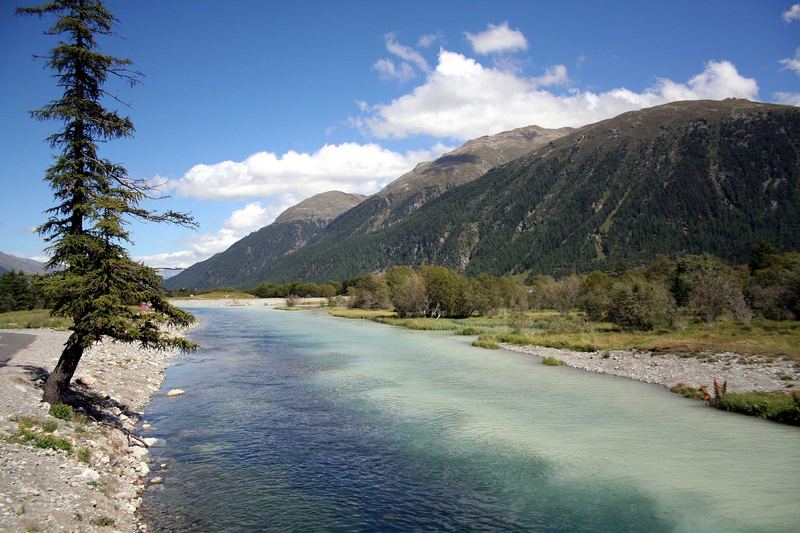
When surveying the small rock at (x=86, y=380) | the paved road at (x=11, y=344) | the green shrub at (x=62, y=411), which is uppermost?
the paved road at (x=11, y=344)

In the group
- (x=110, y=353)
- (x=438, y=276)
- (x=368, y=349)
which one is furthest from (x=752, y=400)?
(x=438, y=276)

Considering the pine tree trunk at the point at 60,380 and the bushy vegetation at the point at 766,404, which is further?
the bushy vegetation at the point at 766,404

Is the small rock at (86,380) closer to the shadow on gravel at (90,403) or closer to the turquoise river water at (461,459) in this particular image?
the shadow on gravel at (90,403)

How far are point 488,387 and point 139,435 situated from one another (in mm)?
20731

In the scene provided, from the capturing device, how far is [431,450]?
19109 mm

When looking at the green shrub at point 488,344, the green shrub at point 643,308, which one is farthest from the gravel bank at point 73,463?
the green shrub at point 643,308

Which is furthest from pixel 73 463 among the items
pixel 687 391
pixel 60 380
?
pixel 687 391

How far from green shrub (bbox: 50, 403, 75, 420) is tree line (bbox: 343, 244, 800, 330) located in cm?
5925

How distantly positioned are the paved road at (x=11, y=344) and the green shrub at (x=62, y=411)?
324 inches

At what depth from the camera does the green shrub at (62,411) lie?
16.4m

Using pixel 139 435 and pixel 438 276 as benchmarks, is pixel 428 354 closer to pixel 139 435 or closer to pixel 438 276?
pixel 139 435

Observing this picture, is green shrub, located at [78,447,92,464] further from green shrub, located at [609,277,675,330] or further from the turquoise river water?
green shrub, located at [609,277,675,330]

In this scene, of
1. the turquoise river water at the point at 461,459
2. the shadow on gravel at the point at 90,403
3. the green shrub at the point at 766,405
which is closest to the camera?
the turquoise river water at the point at 461,459

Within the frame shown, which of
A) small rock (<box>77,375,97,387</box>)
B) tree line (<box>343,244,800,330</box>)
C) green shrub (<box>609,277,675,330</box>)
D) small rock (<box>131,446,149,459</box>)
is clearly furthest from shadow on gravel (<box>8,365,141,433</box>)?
tree line (<box>343,244,800,330</box>)
